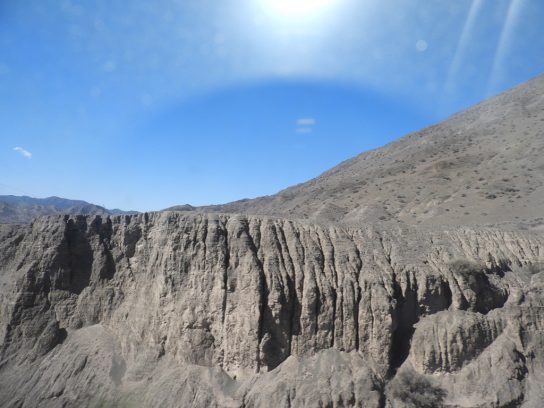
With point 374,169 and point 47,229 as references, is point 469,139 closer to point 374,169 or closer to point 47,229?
point 374,169

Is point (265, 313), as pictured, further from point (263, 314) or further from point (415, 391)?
point (415, 391)

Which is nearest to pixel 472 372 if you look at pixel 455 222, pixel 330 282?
pixel 330 282

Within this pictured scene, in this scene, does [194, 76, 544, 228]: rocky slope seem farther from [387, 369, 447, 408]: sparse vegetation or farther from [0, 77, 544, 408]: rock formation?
[387, 369, 447, 408]: sparse vegetation

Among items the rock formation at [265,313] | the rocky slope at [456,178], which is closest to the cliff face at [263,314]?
the rock formation at [265,313]

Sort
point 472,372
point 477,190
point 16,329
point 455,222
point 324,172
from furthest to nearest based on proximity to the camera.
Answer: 1. point 324,172
2. point 477,190
3. point 455,222
4. point 16,329
5. point 472,372

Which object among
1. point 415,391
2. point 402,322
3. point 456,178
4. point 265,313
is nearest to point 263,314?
point 265,313

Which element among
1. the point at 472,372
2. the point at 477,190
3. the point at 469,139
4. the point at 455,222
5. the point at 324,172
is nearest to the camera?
the point at 472,372

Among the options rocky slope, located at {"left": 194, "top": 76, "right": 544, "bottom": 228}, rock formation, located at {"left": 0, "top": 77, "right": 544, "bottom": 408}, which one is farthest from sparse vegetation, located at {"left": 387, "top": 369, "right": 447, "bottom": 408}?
rocky slope, located at {"left": 194, "top": 76, "right": 544, "bottom": 228}
